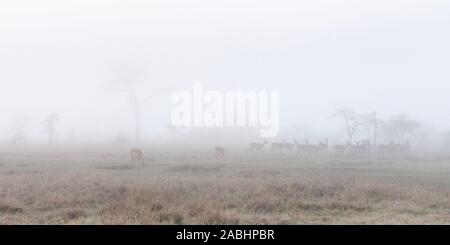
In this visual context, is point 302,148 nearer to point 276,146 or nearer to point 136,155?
point 276,146

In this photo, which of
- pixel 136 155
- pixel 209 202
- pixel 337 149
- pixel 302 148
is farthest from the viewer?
pixel 337 149

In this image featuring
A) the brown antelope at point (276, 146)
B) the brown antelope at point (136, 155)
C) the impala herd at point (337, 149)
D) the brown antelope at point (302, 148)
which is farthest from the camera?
the brown antelope at point (276, 146)

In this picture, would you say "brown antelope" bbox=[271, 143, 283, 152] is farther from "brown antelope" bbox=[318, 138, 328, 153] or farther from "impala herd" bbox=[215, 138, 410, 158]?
"brown antelope" bbox=[318, 138, 328, 153]

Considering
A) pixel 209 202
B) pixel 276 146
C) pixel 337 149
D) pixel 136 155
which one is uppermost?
pixel 209 202

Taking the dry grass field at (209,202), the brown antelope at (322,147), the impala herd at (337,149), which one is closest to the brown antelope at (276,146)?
the impala herd at (337,149)

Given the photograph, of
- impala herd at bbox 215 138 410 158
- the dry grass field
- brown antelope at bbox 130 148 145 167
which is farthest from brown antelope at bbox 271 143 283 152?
the dry grass field

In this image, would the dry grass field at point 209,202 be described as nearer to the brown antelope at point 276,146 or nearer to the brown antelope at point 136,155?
the brown antelope at point 136,155

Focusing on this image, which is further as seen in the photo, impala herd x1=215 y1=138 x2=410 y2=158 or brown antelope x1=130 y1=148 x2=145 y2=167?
impala herd x1=215 y1=138 x2=410 y2=158

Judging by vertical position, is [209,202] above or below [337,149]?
above

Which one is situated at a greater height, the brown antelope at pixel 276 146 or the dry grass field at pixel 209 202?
the dry grass field at pixel 209 202

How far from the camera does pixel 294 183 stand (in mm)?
20047

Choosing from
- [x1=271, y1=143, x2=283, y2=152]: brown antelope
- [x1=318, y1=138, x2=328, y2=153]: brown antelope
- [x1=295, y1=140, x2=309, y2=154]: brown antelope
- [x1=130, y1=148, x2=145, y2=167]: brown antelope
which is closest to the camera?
[x1=130, y1=148, x2=145, y2=167]: brown antelope

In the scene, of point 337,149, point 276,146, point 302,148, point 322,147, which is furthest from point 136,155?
point 337,149
